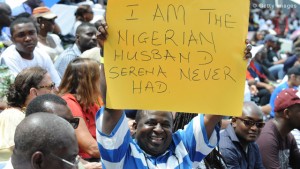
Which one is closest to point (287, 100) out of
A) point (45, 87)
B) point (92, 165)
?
point (92, 165)

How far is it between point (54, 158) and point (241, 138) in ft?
11.1

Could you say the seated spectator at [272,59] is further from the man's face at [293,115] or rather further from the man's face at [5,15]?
the man's face at [293,115]

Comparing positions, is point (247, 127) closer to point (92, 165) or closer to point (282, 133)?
point (282, 133)

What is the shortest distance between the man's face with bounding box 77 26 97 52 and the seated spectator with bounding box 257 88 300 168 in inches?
104

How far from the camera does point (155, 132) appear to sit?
12.3ft

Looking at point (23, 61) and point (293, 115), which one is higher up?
point (23, 61)

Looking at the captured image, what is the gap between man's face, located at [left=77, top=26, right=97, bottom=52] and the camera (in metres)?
8.05

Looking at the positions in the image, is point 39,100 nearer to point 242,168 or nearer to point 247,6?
point 247,6

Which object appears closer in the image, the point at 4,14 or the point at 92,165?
the point at 92,165

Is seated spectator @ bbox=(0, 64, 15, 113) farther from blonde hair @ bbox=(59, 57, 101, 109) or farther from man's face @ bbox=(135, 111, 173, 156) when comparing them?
man's face @ bbox=(135, 111, 173, 156)

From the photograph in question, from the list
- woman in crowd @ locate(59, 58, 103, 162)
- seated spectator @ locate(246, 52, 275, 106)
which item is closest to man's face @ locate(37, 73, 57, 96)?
woman in crowd @ locate(59, 58, 103, 162)

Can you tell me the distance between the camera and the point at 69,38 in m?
11.1

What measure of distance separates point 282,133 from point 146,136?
3.03 metres

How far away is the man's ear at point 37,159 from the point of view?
99.7 inches
